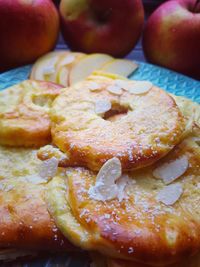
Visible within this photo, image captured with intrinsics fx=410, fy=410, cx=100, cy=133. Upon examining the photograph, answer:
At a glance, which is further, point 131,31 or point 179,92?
point 131,31

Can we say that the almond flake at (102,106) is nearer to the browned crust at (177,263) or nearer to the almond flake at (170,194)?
the almond flake at (170,194)

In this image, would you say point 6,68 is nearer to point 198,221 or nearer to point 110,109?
point 110,109

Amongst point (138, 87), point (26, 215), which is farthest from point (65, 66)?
point (26, 215)

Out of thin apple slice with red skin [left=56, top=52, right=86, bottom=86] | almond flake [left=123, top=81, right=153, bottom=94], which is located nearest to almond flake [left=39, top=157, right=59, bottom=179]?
almond flake [left=123, top=81, right=153, bottom=94]

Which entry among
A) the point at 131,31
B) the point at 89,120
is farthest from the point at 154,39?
the point at 89,120

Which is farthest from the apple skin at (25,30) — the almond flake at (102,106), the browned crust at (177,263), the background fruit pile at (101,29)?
the browned crust at (177,263)

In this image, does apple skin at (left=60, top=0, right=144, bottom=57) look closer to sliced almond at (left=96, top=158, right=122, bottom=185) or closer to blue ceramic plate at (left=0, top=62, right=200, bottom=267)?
blue ceramic plate at (left=0, top=62, right=200, bottom=267)
